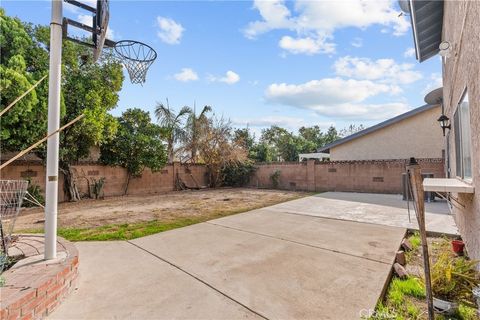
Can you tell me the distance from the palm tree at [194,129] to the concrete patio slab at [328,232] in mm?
9674

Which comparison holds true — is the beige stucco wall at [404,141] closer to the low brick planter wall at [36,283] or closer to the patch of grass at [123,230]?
the patch of grass at [123,230]

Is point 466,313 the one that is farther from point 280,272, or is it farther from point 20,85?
point 20,85

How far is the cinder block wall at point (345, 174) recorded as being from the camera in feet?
37.6

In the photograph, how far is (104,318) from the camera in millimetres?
2191

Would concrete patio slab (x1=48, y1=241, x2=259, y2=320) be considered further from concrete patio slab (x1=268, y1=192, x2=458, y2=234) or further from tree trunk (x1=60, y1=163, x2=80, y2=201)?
tree trunk (x1=60, y1=163, x2=80, y2=201)

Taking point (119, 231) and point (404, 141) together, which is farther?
point (404, 141)

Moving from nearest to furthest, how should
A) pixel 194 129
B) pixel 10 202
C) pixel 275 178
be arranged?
pixel 10 202
pixel 275 178
pixel 194 129

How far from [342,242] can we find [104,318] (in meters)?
3.76

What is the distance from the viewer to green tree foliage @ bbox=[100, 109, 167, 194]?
11.8 m

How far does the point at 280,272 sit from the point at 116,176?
11.3 m

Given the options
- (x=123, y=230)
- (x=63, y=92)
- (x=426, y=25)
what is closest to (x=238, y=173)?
(x=63, y=92)

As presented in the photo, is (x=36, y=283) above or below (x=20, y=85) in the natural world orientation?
below

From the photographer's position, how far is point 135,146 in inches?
475

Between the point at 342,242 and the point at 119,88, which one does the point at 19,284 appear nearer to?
the point at 342,242
